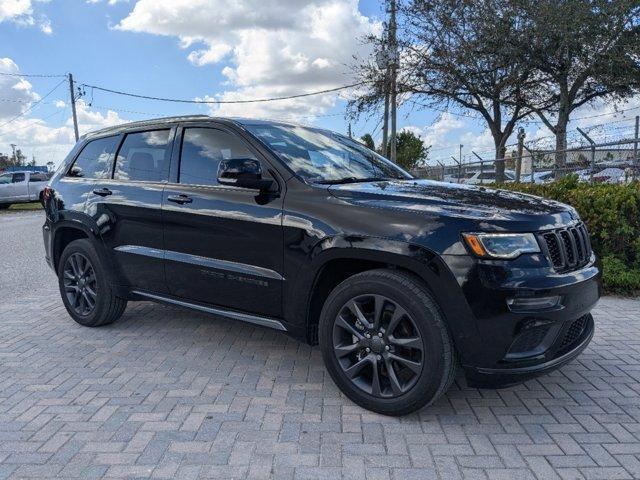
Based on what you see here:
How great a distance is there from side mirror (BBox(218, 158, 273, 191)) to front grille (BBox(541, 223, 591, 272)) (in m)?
1.76

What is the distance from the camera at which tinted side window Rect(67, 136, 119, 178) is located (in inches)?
191

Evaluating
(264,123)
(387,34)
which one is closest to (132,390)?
(264,123)

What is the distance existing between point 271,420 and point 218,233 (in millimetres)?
1340

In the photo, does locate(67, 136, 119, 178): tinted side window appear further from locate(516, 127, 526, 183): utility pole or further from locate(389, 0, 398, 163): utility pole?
locate(389, 0, 398, 163): utility pole

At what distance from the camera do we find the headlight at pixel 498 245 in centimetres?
A: 280

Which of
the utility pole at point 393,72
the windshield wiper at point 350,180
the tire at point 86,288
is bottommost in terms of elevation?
the tire at point 86,288

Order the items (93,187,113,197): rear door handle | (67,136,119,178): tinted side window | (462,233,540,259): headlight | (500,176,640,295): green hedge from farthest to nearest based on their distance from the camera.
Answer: (500,176,640,295): green hedge → (67,136,119,178): tinted side window → (93,187,113,197): rear door handle → (462,233,540,259): headlight

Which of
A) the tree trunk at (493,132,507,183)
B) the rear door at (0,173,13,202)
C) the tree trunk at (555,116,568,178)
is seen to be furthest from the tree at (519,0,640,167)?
the rear door at (0,173,13,202)

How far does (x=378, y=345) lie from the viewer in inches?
125

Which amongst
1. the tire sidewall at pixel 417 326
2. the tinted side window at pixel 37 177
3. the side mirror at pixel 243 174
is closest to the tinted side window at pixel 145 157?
the side mirror at pixel 243 174

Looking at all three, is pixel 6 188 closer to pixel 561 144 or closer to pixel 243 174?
pixel 561 144

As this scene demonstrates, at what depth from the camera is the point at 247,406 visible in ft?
11.0

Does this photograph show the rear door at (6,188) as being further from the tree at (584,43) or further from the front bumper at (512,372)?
the front bumper at (512,372)

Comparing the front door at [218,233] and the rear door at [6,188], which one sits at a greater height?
the front door at [218,233]
